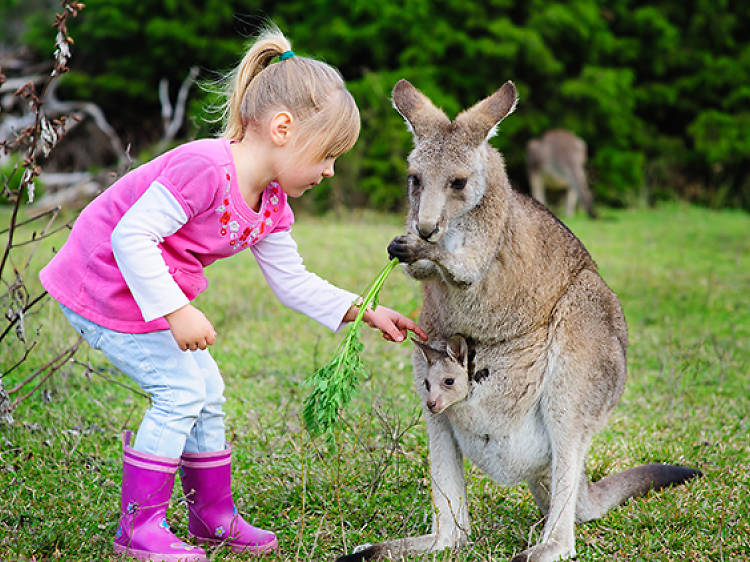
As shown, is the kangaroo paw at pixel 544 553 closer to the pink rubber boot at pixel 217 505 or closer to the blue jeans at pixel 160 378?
the pink rubber boot at pixel 217 505

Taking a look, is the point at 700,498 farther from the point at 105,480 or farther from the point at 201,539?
the point at 105,480

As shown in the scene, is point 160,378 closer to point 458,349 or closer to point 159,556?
point 159,556

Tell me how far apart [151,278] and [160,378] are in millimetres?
331

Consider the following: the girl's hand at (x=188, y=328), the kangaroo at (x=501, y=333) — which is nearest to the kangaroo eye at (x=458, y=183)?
the kangaroo at (x=501, y=333)

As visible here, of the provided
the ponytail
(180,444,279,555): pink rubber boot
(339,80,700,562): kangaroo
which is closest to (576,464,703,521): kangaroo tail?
(339,80,700,562): kangaroo

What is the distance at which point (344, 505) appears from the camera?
9.37 feet

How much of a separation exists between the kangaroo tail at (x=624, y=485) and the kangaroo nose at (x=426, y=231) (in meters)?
0.96

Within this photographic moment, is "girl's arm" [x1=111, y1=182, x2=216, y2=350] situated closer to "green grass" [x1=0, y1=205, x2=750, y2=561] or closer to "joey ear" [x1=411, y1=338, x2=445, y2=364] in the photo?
"green grass" [x1=0, y1=205, x2=750, y2=561]

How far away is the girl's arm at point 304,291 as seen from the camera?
271 cm

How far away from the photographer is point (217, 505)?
2.56 m

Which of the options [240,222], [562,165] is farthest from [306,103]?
[562,165]

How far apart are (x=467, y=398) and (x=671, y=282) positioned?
4.17 m

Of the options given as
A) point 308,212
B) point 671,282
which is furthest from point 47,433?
point 308,212

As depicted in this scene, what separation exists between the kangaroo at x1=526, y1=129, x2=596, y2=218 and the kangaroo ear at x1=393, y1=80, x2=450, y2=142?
25.6ft
